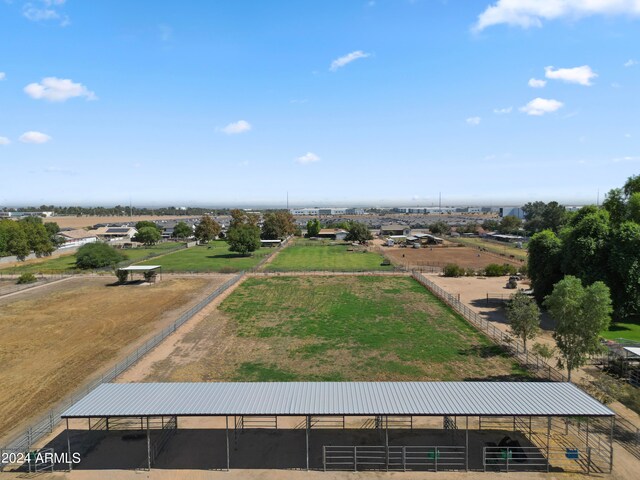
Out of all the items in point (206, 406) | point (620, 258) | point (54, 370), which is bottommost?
point (54, 370)

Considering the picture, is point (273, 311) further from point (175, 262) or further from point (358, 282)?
point (175, 262)

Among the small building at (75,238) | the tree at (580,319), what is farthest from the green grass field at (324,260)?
the small building at (75,238)

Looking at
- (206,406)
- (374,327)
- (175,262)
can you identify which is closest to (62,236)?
(175,262)

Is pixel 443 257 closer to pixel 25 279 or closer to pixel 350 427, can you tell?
A: pixel 350 427

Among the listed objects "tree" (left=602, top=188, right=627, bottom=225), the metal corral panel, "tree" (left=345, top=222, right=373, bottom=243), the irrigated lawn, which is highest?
"tree" (left=602, top=188, right=627, bottom=225)

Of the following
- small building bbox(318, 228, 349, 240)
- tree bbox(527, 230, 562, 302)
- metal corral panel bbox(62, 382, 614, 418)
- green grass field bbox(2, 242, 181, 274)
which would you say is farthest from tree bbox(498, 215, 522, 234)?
metal corral panel bbox(62, 382, 614, 418)

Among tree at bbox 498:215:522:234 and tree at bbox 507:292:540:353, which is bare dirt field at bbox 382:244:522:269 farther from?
tree at bbox 498:215:522:234
